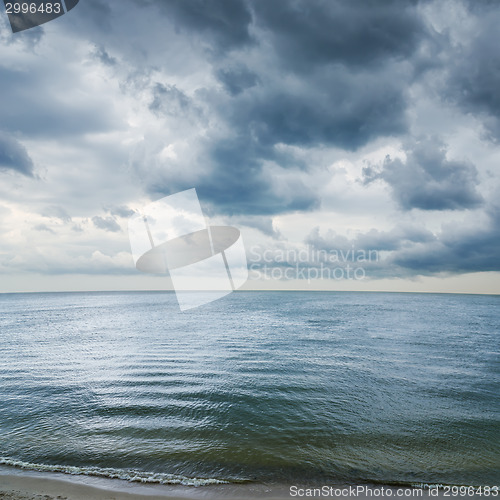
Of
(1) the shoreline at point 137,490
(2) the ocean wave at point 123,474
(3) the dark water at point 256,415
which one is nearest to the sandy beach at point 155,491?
(1) the shoreline at point 137,490

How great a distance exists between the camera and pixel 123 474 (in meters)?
8.71

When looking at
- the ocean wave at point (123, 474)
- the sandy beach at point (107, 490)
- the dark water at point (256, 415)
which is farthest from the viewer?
the dark water at point (256, 415)

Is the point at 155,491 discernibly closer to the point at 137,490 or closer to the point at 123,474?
the point at 137,490

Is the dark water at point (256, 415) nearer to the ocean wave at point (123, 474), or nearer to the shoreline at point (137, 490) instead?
the ocean wave at point (123, 474)

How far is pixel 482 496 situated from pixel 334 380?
33.2 ft

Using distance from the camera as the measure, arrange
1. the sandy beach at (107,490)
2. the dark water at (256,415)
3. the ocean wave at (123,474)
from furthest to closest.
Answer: the dark water at (256,415)
the ocean wave at (123,474)
the sandy beach at (107,490)

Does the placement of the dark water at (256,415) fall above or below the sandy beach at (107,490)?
below

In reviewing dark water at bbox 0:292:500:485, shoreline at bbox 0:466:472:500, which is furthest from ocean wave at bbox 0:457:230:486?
shoreline at bbox 0:466:472:500

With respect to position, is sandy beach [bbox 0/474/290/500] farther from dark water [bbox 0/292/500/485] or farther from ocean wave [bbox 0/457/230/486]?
dark water [bbox 0/292/500/485]

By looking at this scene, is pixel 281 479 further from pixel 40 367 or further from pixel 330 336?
pixel 330 336

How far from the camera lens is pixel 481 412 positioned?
13805 millimetres

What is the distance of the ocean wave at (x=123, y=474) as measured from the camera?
27.7ft

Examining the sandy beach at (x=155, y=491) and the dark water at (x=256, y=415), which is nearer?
the sandy beach at (x=155, y=491)

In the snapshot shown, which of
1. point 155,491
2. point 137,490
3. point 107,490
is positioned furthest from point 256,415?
point 107,490
